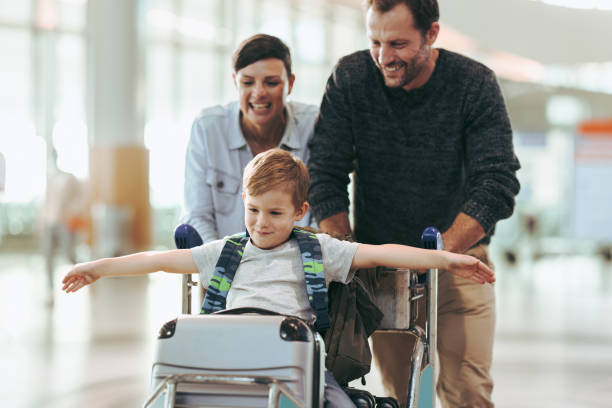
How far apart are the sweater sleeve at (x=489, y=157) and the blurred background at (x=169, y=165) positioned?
894 millimetres

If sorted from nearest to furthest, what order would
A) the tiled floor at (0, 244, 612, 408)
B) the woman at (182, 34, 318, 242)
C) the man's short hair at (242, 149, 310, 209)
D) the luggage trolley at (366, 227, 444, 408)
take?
the man's short hair at (242, 149, 310, 209) → the luggage trolley at (366, 227, 444, 408) → the woman at (182, 34, 318, 242) → the tiled floor at (0, 244, 612, 408)

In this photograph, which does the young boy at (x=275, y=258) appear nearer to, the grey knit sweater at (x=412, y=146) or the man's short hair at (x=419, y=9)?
the grey knit sweater at (x=412, y=146)

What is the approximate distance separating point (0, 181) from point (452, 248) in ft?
5.66

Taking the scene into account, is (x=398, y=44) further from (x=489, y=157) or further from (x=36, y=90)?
(x=36, y=90)

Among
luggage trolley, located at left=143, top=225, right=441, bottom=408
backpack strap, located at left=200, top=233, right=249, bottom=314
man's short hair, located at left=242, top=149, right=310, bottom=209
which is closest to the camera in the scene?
luggage trolley, located at left=143, top=225, right=441, bottom=408

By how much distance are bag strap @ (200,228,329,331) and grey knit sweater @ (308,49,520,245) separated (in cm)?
52

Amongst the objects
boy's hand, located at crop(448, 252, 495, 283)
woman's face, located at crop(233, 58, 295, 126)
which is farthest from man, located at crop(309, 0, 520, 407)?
boy's hand, located at crop(448, 252, 495, 283)

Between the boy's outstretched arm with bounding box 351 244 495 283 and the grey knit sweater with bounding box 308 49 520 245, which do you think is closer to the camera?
the boy's outstretched arm with bounding box 351 244 495 283

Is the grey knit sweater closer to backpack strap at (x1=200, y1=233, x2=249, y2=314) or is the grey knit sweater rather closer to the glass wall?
backpack strap at (x1=200, y1=233, x2=249, y2=314)

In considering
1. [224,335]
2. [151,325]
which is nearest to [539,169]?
[151,325]

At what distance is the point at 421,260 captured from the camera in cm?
248

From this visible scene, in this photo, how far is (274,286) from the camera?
97.9 inches

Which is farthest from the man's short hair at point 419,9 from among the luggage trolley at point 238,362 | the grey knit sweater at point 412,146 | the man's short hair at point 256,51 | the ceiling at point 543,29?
the ceiling at point 543,29

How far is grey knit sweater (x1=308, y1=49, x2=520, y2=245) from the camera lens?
2979 mm
